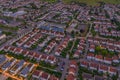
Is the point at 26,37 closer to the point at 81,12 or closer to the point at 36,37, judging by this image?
the point at 36,37

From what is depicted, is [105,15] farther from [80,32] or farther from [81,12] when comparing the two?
[80,32]

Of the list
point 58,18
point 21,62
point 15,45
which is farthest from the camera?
point 58,18

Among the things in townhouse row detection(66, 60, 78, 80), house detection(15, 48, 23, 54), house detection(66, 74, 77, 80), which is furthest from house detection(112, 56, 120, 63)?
house detection(15, 48, 23, 54)

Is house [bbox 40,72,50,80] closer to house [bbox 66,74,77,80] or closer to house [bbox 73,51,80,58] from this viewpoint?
house [bbox 66,74,77,80]

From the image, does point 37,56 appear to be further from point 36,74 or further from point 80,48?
point 80,48

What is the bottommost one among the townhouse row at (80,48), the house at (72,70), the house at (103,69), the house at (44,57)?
the house at (103,69)

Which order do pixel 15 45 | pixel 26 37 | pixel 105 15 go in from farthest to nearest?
pixel 105 15
pixel 26 37
pixel 15 45

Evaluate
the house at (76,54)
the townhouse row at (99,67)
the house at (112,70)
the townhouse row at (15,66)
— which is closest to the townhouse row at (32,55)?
the townhouse row at (15,66)

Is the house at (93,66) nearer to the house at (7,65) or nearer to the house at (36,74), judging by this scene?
the house at (36,74)

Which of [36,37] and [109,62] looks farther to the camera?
[36,37]

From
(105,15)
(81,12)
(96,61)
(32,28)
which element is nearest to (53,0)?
(81,12)
